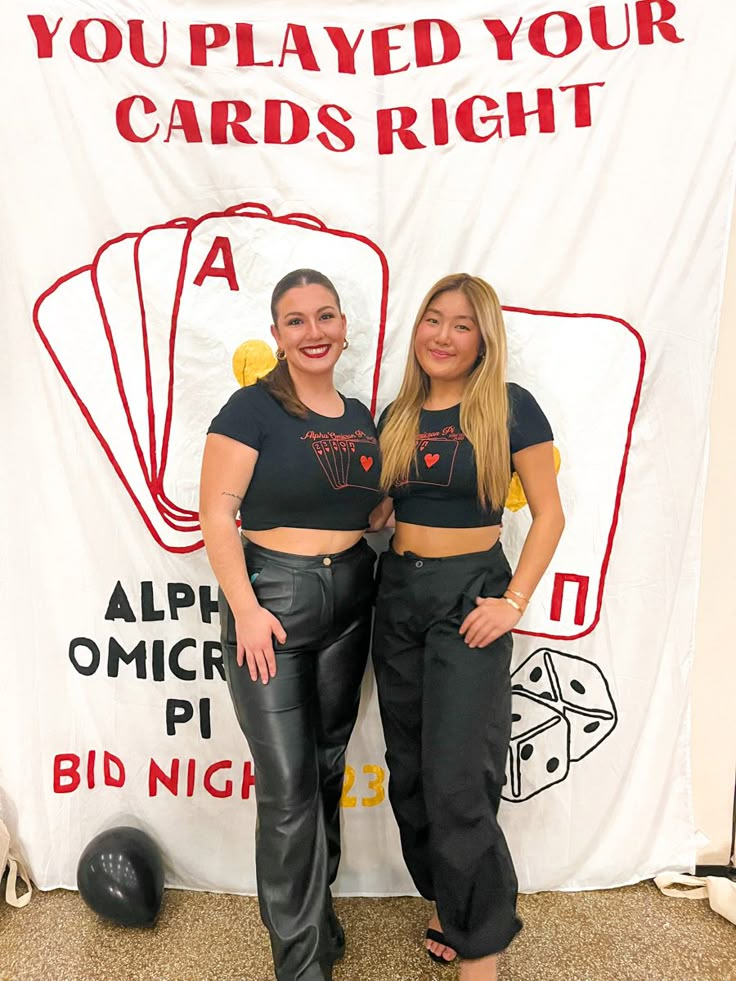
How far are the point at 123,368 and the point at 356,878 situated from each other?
1630mm

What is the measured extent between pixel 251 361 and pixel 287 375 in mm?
265

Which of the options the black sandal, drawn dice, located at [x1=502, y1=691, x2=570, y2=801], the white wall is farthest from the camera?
drawn dice, located at [x1=502, y1=691, x2=570, y2=801]

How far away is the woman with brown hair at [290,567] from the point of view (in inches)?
64.2

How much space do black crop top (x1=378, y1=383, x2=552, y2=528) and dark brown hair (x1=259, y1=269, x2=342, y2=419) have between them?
0.31 m

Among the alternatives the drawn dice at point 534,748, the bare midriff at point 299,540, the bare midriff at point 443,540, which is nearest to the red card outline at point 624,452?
the drawn dice at point 534,748

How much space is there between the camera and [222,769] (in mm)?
2135

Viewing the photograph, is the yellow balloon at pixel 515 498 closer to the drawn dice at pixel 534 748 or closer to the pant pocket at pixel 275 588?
the drawn dice at pixel 534 748

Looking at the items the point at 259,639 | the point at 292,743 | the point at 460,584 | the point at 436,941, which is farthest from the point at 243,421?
the point at 436,941

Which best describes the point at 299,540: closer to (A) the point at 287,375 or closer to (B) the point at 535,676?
(A) the point at 287,375

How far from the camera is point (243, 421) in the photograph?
1616 millimetres

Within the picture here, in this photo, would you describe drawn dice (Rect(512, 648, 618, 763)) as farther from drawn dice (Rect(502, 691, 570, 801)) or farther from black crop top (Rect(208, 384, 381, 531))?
black crop top (Rect(208, 384, 381, 531))

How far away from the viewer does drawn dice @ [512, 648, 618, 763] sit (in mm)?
2084

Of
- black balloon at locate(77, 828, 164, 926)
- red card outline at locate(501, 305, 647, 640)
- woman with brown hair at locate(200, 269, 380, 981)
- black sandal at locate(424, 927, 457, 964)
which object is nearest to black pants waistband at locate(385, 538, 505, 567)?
woman with brown hair at locate(200, 269, 380, 981)

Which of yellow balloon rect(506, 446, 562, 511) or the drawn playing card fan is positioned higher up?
the drawn playing card fan
